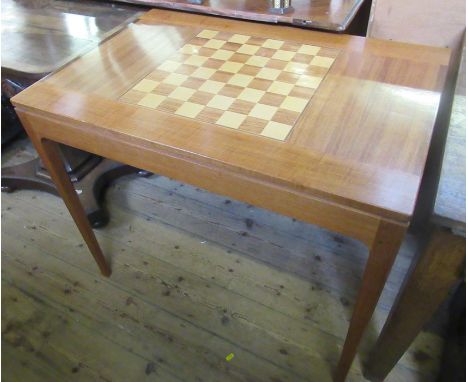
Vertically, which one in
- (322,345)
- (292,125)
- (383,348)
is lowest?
(322,345)

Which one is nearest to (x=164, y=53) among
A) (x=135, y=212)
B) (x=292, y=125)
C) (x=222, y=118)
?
(x=222, y=118)

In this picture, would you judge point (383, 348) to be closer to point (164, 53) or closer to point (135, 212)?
point (164, 53)

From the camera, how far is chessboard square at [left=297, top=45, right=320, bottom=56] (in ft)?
3.19

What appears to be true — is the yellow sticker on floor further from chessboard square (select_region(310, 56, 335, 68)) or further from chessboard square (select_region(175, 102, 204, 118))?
chessboard square (select_region(310, 56, 335, 68))

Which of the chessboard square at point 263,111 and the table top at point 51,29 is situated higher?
the chessboard square at point 263,111

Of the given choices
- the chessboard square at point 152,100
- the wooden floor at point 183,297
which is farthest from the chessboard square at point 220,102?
the wooden floor at point 183,297

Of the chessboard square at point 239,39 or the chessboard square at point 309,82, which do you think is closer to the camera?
the chessboard square at point 309,82

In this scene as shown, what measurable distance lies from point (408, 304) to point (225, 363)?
0.58 metres

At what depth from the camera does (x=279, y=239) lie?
4.63ft

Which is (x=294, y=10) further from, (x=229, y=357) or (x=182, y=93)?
(x=229, y=357)

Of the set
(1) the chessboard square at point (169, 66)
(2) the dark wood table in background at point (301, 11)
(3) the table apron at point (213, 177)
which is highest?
(2) the dark wood table in background at point (301, 11)

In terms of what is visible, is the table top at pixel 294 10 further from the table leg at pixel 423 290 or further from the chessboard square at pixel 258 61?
the table leg at pixel 423 290

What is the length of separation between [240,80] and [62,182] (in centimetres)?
54

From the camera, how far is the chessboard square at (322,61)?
0.92 m
